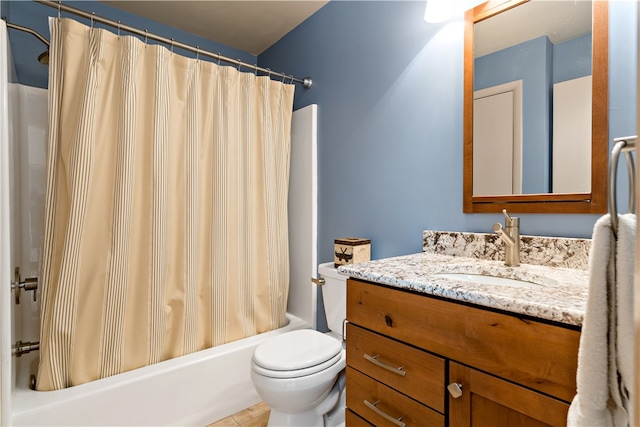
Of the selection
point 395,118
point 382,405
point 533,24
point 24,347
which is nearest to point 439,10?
point 533,24

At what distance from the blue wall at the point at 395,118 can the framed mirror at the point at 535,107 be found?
4cm

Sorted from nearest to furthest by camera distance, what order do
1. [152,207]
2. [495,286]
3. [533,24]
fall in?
[495,286] → [533,24] → [152,207]

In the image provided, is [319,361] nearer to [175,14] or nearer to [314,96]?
[314,96]

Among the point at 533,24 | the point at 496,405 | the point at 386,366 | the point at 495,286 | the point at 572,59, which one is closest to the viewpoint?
the point at 496,405

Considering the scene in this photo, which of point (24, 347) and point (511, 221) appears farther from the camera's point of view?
point (24, 347)

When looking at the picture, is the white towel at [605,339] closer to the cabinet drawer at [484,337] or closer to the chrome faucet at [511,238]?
the cabinet drawer at [484,337]

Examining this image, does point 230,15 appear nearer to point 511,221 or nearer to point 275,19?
point 275,19

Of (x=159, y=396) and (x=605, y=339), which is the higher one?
(x=605, y=339)

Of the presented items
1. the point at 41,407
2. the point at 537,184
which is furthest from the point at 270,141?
the point at 41,407

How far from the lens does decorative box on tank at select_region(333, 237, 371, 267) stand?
5.59 feet

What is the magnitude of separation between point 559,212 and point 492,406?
0.71 meters

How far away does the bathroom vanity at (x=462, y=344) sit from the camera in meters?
0.66

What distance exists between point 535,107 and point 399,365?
39.8 inches

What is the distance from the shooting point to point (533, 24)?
3.90 ft
